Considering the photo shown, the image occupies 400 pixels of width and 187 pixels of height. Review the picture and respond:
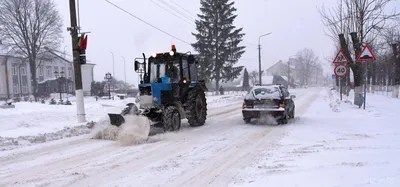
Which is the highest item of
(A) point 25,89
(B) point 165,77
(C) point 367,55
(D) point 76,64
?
(C) point 367,55

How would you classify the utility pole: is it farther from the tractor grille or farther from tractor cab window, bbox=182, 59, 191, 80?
tractor cab window, bbox=182, 59, 191, 80

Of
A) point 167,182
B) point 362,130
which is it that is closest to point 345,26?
point 362,130

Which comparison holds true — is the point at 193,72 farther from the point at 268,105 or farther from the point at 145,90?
the point at 268,105

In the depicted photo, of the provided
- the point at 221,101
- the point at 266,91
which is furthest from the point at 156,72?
the point at 221,101

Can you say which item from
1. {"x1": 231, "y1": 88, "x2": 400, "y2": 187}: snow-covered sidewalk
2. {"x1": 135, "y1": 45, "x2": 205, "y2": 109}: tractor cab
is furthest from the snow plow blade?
{"x1": 231, "y1": 88, "x2": 400, "y2": 187}: snow-covered sidewalk

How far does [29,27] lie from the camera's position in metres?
41.7

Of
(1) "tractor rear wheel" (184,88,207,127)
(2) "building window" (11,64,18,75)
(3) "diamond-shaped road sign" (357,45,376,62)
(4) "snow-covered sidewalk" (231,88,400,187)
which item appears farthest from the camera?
(2) "building window" (11,64,18,75)

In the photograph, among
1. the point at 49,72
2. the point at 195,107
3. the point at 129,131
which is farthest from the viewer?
the point at 49,72

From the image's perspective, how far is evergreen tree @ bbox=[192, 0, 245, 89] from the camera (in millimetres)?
39938

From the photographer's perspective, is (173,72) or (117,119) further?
(173,72)

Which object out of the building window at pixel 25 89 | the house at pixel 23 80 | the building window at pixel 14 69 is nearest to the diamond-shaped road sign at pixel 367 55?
the house at pixel 23 80

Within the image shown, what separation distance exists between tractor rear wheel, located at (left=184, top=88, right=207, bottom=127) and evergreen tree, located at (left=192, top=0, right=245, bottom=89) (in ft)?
89.8

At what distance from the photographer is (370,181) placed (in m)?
4.59

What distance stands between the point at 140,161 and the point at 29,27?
41.9m
